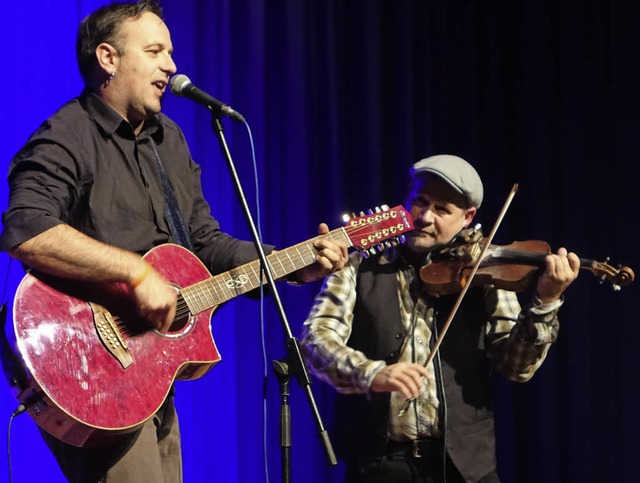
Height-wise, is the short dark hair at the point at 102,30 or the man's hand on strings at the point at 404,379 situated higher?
the short dark hair at the point at 102,30

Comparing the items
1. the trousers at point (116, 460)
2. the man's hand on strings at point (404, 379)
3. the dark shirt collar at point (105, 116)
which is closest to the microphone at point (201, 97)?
the dark shirt collar at point (105, 116)

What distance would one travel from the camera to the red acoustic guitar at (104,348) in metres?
2.15

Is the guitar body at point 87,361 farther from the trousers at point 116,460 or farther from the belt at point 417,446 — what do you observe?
the belt at point 417,446

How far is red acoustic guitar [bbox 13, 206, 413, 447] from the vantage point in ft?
7.05

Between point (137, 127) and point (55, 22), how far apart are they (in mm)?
916

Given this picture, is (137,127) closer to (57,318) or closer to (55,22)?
→ (57,318)

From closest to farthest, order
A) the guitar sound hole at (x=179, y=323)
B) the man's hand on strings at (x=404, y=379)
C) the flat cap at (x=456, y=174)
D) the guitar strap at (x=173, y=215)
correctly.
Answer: the guitar sound hole at (x=179, y=323) < the guitar strap at (x=173, y=215) < the man's hand on strings at (x=404, y=379) < the flat cap at (x=456, y=174)

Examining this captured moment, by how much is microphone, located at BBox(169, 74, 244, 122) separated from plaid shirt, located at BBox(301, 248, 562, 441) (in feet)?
3.27

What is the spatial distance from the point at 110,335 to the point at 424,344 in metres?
1.23

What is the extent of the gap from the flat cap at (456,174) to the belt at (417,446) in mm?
879

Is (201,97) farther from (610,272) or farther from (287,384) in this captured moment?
(610,272)

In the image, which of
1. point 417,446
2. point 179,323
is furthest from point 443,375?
point 179,323

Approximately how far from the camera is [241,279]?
8.46 ft

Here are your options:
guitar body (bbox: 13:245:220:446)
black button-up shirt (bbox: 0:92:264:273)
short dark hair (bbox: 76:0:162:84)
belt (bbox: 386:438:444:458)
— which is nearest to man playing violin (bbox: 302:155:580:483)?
belt (bbox: 386:438:444:458)
